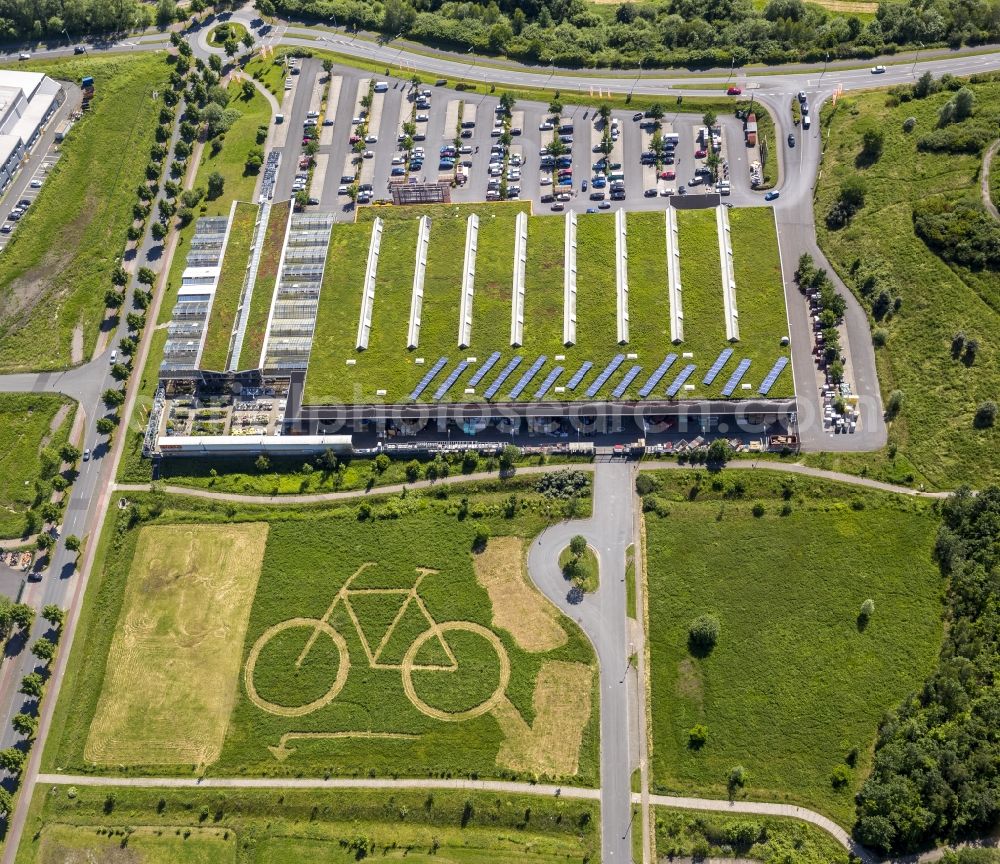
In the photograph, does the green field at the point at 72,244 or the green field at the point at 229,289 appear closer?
the green field at the point at 229,289

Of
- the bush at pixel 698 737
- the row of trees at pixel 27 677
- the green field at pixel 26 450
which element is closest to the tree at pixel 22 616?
the row of trees at pixel 27 677

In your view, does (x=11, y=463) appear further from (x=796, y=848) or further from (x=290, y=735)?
(x=796, y=848)

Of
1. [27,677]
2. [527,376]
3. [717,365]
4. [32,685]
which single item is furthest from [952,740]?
[27,677]

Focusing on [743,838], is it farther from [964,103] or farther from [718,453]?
[964,103]

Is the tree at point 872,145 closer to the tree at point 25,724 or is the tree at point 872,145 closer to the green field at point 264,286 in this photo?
the green field at point 264,286

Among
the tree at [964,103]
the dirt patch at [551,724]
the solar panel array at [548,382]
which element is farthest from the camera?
the tree at [964,103]

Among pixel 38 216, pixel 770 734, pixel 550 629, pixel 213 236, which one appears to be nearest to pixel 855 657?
→ pixel 770 734
